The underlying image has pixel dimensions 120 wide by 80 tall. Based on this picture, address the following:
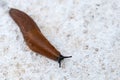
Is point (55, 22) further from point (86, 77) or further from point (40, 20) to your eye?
point (86, 77)

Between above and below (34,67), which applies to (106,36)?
above

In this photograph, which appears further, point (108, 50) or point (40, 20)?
point (40, 20)

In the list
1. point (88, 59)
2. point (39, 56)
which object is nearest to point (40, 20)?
point (39, 56)
